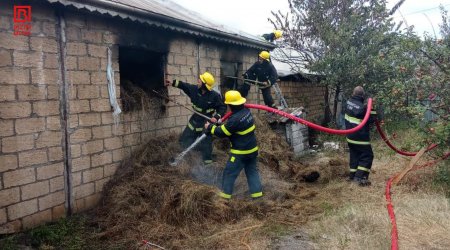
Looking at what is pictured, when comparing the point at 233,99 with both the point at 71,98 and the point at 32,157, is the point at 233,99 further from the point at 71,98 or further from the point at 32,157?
the point at 32,157

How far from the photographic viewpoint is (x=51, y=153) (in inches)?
185

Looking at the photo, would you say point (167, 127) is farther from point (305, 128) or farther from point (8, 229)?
point (305, 128)

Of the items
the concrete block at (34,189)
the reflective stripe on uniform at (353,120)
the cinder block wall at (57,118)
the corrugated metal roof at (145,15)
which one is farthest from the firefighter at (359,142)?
the concrete block at (34,189)

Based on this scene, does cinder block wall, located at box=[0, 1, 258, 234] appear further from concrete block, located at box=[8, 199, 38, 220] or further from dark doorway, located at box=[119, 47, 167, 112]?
dark doorway, located at box=[119, 47, 167, 112]

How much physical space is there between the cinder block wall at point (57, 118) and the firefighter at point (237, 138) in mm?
1673

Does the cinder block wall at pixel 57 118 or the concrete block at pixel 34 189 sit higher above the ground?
the cinder block wall at pixel 57 118

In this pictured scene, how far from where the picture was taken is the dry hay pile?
447 cm

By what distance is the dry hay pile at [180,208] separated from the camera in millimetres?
4469

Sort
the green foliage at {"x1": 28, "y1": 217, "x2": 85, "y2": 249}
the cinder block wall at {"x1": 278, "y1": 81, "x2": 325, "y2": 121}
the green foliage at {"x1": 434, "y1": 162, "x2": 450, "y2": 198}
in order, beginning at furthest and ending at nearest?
the cinder block wall at {"x1": 278, "y1": 81, "x2": 325, "y2": 121}, the green foliage at {"x1": 434, "y1": 162, "x2": 450, "y2": 198}, the green foliage at {"x1": 28, "y1": 217, "x2": 85, "y2": 249}

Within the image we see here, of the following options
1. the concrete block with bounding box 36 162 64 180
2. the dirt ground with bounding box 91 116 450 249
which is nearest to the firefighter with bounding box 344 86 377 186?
the dirt ground with bounding box 91 116 450 249

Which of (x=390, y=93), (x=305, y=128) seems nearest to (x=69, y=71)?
(x=390, y=93)

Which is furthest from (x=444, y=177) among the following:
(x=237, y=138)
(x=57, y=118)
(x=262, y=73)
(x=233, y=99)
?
(x=57, y=118)

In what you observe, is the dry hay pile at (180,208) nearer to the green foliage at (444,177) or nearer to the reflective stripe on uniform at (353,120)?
the reflective stripe on uniform at (353,120)

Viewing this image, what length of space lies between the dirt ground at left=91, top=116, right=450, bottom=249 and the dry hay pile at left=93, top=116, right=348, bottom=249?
12 millimetres
